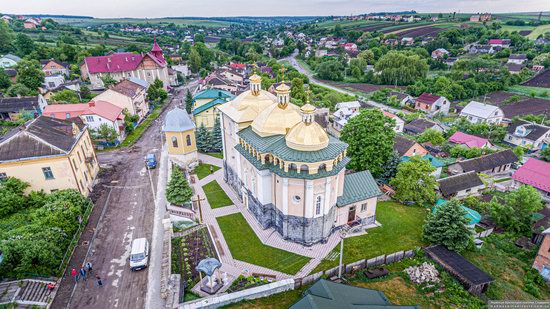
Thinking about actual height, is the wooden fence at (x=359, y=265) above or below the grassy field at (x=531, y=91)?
above

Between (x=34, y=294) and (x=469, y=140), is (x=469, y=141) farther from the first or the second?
(x=34, y=294)

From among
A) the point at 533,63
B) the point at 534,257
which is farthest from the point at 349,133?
the point at 533,63

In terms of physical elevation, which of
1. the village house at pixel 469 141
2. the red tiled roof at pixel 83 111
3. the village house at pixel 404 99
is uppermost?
the red tiled roof at pixel 83 111

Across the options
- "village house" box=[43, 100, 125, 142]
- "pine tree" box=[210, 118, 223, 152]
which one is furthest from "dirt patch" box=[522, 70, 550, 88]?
"village house" box=[43, 100, 125, 142]

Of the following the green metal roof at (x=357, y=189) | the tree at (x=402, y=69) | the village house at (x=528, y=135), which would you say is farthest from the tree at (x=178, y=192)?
the tree at (x=402, y=69)

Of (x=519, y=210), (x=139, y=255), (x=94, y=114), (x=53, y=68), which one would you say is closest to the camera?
(x=139, y=255)

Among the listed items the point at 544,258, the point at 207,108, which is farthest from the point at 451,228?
the point at 207,108

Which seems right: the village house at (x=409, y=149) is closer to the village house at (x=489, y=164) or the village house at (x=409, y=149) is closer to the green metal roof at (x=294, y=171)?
the village house at (x=489, y=164)
